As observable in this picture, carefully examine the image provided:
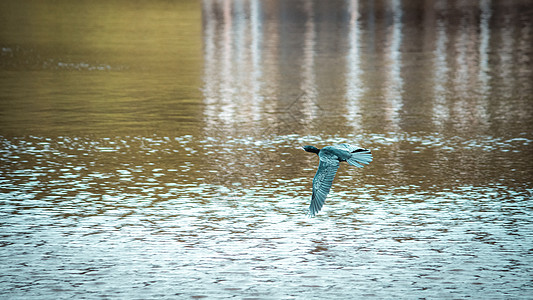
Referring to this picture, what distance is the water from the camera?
340 inches

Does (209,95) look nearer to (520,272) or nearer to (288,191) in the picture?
(288,191)

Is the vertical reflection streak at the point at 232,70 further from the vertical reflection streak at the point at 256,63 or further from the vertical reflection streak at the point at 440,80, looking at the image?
the vertical reflection streak at the point at 440,80

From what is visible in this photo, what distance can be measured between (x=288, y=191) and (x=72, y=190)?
9.03ft

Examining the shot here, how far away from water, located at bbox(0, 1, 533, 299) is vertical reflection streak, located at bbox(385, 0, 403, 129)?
10 cm

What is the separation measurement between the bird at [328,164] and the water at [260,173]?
672mm

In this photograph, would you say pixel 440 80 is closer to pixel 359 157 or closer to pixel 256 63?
pixel 256 63

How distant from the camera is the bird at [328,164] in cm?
867

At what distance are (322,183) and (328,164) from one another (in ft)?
0.73

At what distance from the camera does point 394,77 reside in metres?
23.1

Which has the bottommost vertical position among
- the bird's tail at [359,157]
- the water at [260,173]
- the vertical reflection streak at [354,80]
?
the vertical reflection streak at [354,80]

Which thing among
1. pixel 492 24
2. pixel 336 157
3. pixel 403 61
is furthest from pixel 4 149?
pixel 492 24

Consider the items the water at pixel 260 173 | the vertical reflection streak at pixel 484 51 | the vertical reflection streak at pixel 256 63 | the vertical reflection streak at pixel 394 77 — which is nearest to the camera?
the water at pixel 260 173

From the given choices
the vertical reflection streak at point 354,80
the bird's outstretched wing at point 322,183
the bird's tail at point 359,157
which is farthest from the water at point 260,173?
the bird's tail at point 359,157

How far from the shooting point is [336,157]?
888cm
